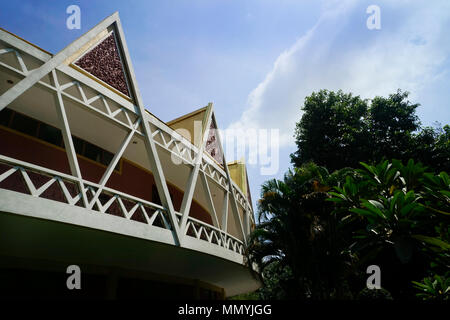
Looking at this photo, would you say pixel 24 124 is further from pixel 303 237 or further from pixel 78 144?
pixel 303 237

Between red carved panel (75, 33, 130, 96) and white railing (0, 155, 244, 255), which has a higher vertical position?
→ red carved panel (75, 33, 130, 96)

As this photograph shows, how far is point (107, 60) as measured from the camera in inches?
372

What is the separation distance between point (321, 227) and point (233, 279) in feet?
19.9

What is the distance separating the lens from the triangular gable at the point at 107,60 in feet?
28.2

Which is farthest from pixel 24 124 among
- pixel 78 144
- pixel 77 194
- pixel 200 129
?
pixel 200 129

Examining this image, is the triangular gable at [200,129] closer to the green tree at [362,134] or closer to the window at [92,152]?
the window at [92,152]

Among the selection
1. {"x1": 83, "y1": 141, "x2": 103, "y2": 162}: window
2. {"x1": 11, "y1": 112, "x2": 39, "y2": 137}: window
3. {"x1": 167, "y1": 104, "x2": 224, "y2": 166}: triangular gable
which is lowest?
{"x1": 83, "y1": 141, "x2": 103, "y2": 162}: window

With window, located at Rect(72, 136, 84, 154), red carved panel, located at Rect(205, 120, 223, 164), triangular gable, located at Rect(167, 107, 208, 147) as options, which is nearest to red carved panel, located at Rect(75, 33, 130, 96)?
window, located at Rect(72, 136, 84, 154)

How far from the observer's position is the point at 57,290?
28.7ft

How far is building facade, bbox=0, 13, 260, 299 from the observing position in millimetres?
6566

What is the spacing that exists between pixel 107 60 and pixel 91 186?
4761mm

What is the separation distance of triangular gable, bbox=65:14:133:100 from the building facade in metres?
0.04

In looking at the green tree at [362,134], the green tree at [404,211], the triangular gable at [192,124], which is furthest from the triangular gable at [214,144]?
the green tree at [362,134]

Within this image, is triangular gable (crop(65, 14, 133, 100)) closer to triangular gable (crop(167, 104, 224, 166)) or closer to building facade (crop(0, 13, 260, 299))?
building facade (crop(0, 13, 260, 299))
